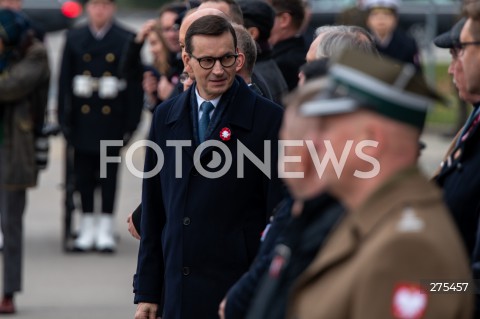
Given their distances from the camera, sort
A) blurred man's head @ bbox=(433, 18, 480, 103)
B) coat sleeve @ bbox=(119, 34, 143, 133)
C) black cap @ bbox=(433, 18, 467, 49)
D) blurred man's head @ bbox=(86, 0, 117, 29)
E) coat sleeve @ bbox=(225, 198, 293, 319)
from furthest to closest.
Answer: blurred man's head @ bbox=(86, 0, 117, 29), coat sleeve @ bbox=(119, 34, 143, 133), black cap @ bbox=(433, 18, 467, 49), blurred man's head @ bbox=(433, 18, 480, 103), coat sleeve @ bbox=(225, 198, 293, 319)

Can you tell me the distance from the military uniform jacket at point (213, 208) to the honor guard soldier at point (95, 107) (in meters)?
6.31

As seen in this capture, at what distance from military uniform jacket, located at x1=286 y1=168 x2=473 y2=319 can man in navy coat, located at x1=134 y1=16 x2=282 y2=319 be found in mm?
2137

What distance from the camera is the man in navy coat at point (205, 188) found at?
521 centimetres

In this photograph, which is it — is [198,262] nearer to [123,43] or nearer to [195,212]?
[195,212]

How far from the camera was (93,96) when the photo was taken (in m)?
11.8

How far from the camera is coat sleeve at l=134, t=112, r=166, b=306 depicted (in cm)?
542

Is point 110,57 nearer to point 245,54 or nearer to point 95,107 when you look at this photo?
point 95,107

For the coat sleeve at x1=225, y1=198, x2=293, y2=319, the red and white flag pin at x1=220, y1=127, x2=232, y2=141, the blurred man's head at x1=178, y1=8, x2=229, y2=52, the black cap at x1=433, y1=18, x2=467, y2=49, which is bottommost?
the coat sleeve at x1=225, y1=198, x2=293, y2=319

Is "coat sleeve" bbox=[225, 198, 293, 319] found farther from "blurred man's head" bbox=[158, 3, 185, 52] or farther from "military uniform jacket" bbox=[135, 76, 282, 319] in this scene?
"blurred man's head" bbox=[158, 3, 185, 52]

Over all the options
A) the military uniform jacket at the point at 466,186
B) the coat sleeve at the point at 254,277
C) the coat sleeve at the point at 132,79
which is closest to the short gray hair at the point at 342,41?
the military uniform jacket at the point at 466,186

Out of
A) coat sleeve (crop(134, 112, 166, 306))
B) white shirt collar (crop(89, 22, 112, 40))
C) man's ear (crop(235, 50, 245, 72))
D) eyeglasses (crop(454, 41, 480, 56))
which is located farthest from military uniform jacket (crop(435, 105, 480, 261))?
white shirt collar (crop(89, 22, 112, 40))

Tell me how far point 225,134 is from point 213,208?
31 centimetres

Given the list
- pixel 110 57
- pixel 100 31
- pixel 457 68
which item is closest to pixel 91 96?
pixel 110 57

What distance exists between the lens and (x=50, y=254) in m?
11.6
